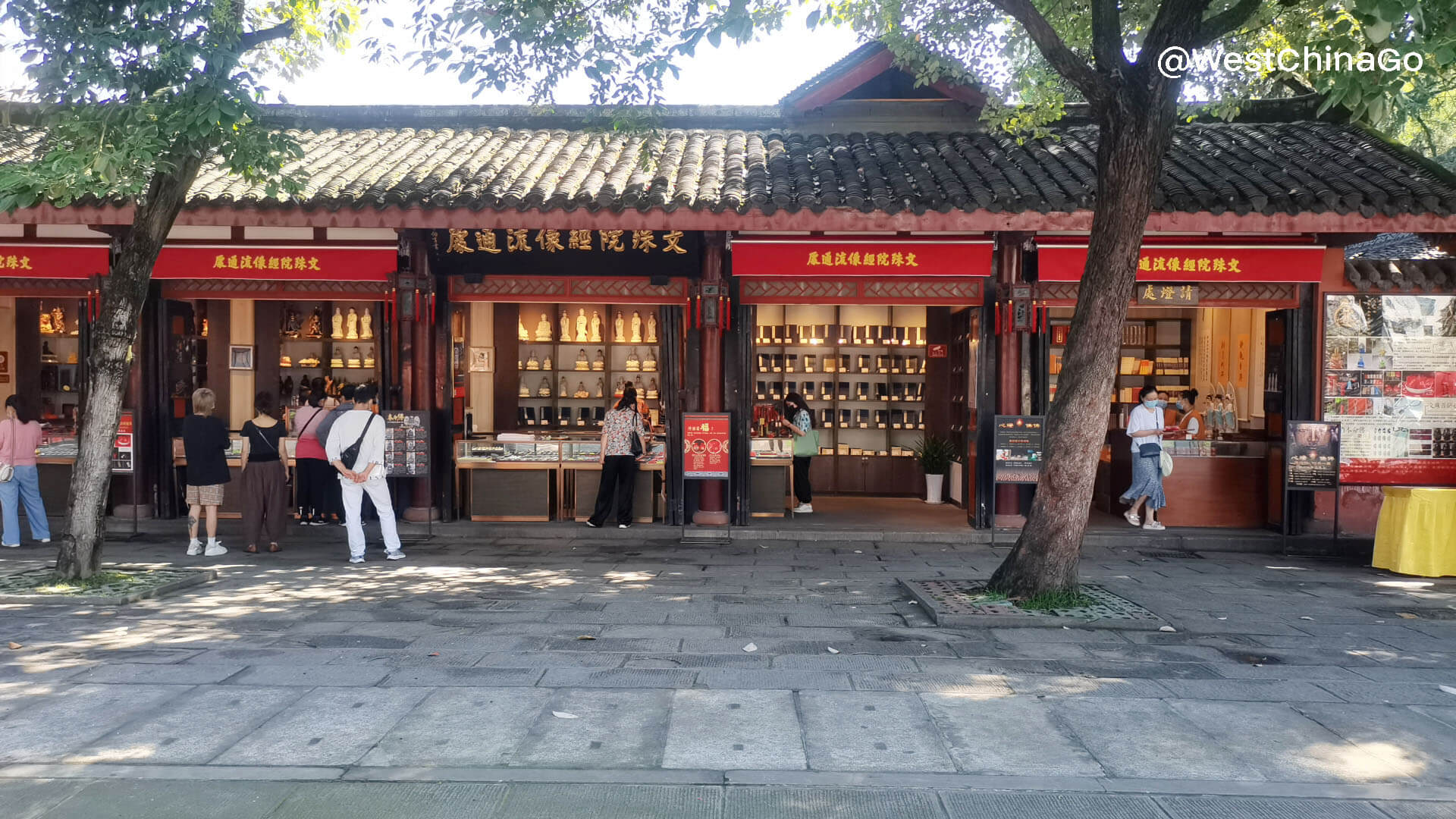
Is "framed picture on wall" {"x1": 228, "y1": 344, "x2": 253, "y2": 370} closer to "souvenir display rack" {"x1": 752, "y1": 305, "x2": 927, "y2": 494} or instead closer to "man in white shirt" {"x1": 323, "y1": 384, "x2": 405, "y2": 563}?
"man in white shirt" {"x1": 323, "y1": 384, "x2": 405, "y2": 563}

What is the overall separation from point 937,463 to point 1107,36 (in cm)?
748

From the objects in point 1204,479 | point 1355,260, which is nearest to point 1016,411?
point 1204,479

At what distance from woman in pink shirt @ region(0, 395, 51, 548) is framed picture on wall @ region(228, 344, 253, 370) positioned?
15.2 feet

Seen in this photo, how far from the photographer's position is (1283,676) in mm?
6109

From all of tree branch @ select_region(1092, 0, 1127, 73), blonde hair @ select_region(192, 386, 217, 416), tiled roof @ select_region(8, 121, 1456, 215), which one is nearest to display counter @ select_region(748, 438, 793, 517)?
tiled roof @ select_region(8, 121, 1456, 215)

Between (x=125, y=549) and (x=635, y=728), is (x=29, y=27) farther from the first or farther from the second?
(x=635, y=728)

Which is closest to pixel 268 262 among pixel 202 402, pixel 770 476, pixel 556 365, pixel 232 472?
pixel 202 402

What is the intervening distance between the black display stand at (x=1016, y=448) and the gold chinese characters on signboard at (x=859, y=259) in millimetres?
1929

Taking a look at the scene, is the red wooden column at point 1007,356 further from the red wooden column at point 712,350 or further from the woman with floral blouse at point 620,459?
the woman with floral blouse at point 620,459

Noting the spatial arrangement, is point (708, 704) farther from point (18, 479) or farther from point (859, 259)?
point (18, 479)

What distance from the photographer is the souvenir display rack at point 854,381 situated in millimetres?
15219

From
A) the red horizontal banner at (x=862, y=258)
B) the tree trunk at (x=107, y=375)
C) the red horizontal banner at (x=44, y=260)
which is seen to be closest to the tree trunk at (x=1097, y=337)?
the red horizontal banner at (x=862, y=258)

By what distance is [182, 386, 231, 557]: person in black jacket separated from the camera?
10.0 m

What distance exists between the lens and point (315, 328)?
15242 mm
